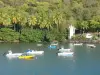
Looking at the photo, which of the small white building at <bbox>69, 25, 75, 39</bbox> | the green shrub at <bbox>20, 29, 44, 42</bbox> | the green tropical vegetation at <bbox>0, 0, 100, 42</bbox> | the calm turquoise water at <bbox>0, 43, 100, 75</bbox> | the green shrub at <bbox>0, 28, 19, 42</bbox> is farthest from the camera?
the small white building at <bbox>69, 25, 75, 39</bbox>

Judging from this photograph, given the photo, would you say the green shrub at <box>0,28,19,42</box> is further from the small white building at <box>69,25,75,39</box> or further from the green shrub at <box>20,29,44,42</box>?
the small white building at <box>69,25,75,39</box>

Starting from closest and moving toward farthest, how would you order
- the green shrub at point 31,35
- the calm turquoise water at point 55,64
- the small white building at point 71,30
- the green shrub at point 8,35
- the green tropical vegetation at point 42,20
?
the calm turquoise water at point 55,64 → the green shrub at point 8,35 → the green shrub at point 31,35 → the green tropical vegetation at point 42,20 → the small white building at point 71,30

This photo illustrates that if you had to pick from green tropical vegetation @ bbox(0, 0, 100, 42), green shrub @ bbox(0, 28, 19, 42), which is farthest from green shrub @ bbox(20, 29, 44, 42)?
green shrub @ bbox(0, 28, 19, 42)

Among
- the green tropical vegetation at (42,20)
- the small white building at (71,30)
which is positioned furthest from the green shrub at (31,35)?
the small white building at (71,30)

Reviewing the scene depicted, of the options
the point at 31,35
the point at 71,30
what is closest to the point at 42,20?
the point at 31,35

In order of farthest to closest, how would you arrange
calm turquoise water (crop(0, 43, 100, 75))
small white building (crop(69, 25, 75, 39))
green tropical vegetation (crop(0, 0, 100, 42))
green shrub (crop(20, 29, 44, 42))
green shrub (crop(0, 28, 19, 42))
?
small white building (crop(69, 25, 75, 39)) → green tropical vegetation (crop(0, 0, 100, 42)) → green shrub (crop(20, 29, 44, 42)) → green shrub (crop(0, 28, 19, 42)) → calm turquoise water (crop(0, 43, 100, 75))

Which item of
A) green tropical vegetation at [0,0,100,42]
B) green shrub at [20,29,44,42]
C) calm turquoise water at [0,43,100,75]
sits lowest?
calm turquoise water at [0,43,100,75]

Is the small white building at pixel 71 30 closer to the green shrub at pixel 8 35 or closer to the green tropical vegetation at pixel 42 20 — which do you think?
the green tropical vegetation at pixel 42 20
